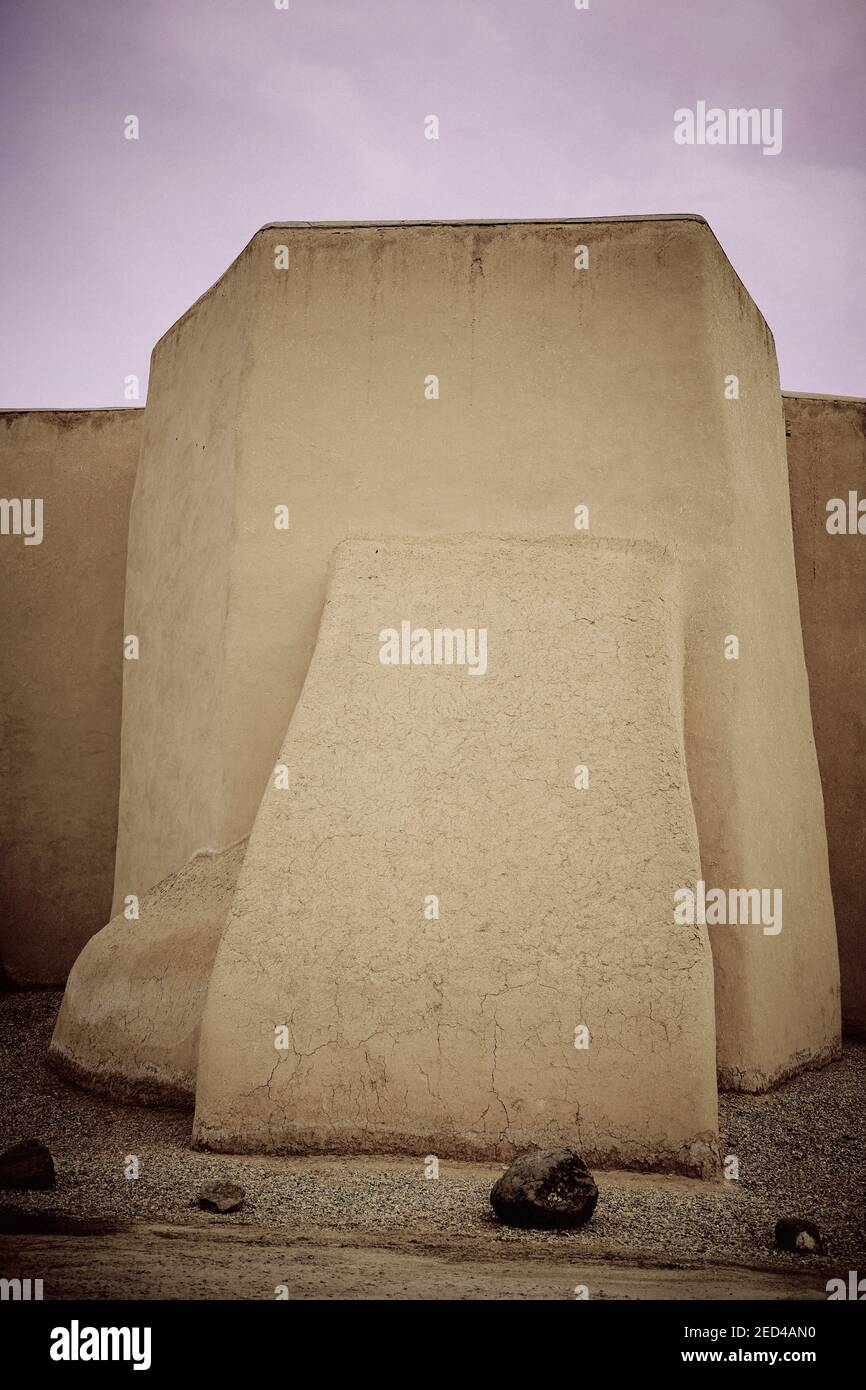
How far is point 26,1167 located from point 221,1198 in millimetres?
866

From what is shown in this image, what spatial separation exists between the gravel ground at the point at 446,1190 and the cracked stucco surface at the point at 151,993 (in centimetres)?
17

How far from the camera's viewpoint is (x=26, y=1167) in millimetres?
4098

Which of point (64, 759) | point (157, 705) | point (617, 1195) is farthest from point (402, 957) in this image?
point (64, 759)

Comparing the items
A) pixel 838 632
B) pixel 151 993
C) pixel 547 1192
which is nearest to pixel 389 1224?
pixel 547 1192

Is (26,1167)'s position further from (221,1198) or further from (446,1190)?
(446,1190)

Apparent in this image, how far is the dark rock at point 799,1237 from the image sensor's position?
364cm

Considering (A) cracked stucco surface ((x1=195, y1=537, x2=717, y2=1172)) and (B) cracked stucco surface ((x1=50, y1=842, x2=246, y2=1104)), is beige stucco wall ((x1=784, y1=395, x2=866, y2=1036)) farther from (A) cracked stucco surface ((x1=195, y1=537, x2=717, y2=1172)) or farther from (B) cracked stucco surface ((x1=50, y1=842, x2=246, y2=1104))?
(B) cracked stucco surface ((x1=50, y1=842, x2=246, y2=1104))

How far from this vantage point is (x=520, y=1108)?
176 inches

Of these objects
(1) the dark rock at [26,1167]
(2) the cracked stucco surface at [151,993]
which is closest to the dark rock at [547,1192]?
(1) the dark rock at [26,1167]

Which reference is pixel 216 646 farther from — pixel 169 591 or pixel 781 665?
pixel 781 665

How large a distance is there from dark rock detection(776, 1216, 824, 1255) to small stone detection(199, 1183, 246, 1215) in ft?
6.66

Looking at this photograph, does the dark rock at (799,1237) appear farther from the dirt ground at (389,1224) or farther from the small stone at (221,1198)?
the small stone at (221,1198)


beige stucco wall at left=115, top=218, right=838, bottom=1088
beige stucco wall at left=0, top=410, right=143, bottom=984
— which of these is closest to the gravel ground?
beige stucco wall at left=115, top=218, right=838, bottom=1088

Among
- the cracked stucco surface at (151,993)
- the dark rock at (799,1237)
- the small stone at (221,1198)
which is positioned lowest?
the dark rock at (799,1237)
